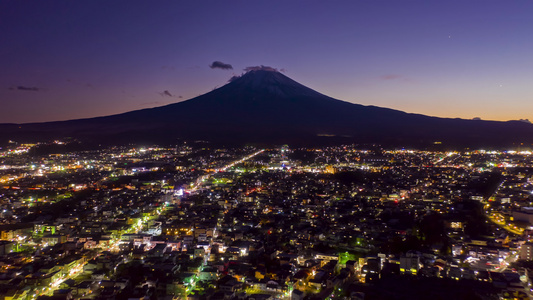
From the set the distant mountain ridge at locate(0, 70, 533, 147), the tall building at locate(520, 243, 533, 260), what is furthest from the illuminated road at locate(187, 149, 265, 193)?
the tall building at locate(520, 243, 533, 260)

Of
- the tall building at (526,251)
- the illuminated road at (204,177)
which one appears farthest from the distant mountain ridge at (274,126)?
the tall building at (526,251)

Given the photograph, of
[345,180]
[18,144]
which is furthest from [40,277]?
[18,144]

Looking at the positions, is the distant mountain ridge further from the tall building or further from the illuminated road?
the tall building

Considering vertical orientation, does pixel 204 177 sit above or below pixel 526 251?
below

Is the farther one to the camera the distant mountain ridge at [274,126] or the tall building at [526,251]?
the distant mountain ridge at [274,126]

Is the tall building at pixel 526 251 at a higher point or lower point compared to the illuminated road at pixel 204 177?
higher

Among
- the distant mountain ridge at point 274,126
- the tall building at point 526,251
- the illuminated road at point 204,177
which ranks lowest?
the illuminated road at point 204,177

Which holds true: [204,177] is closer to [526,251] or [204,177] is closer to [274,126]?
[526,251]

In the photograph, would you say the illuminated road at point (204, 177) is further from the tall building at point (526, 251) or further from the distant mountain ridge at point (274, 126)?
the tall building at point (526, 251)

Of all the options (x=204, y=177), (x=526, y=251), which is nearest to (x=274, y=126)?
(x=204, y=177)
